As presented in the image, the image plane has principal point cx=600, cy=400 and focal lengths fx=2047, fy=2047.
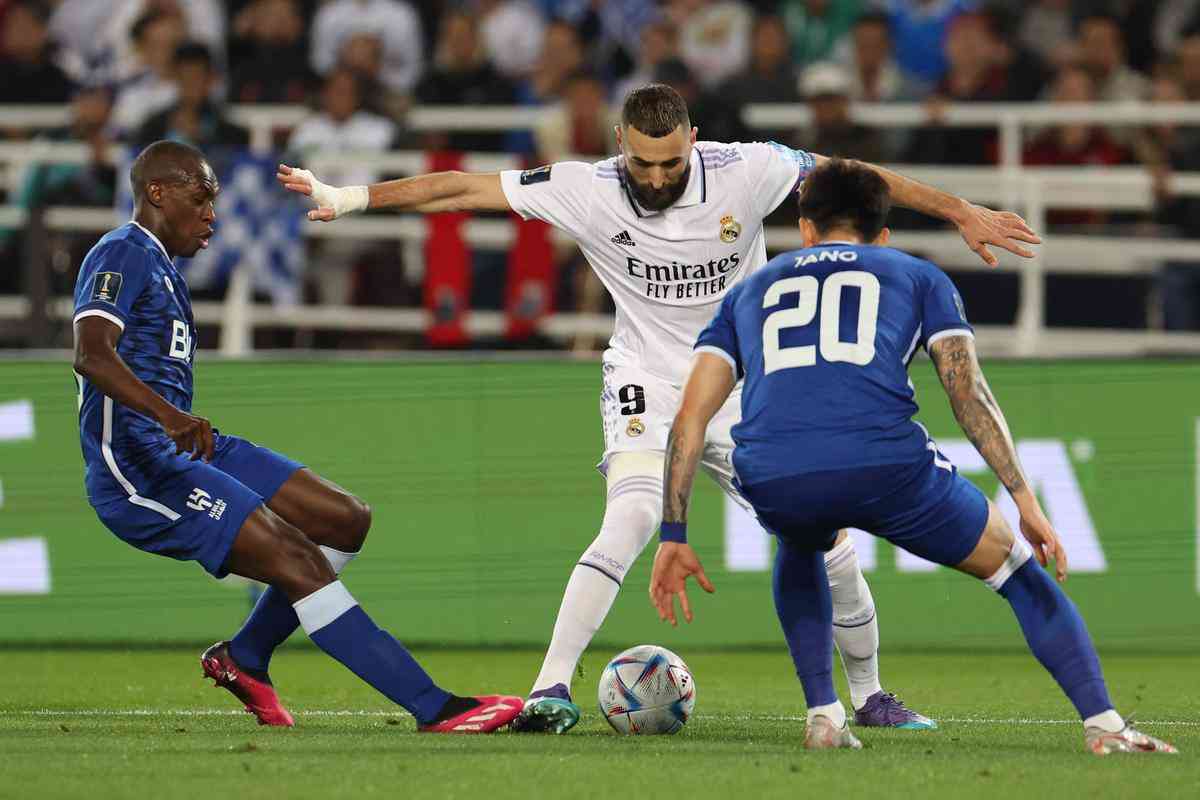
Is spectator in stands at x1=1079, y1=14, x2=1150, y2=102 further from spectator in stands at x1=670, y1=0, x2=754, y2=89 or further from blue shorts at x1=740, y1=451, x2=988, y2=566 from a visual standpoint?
blue shorts at x1=740, y1=451, x2=988, y2=566

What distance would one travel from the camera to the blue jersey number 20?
6637mm

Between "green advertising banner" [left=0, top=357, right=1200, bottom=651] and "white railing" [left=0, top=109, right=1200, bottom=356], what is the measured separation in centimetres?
161

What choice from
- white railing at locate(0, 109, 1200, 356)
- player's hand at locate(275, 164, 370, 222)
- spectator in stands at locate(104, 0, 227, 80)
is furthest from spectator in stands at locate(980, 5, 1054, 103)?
player's hand at locate(275, 164, 370, 222)

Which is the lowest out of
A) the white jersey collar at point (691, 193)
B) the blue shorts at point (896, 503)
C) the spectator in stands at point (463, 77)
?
the blue shorts at point (896, 503)

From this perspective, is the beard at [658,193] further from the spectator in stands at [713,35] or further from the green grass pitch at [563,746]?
the spectator in stands at [713,35]

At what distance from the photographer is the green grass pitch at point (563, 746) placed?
600 centimetres

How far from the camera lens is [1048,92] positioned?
14789mm

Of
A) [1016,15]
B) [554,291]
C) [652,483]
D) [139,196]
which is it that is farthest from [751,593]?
[1016,15]

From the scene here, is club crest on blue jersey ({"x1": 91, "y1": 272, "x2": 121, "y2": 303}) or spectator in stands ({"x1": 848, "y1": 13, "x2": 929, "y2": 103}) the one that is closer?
club crest on blue jersey ({"x1": 91, "y1": 272, "x2": 121, "y2": 303})

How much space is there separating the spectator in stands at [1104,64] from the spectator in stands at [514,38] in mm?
4437

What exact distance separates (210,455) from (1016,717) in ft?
11.6

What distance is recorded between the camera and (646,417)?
8.06m

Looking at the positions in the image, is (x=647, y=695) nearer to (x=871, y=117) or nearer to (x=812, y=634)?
(x=812, y=634)

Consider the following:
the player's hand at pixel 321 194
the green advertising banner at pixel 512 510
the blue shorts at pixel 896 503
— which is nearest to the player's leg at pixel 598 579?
the blue shorts at pixel 896 503
